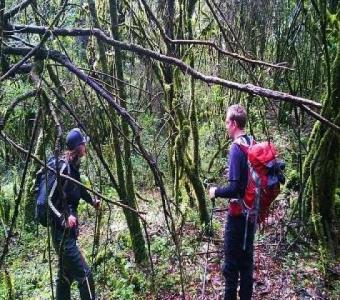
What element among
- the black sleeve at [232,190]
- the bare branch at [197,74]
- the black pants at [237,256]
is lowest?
the black pants at [237,256]

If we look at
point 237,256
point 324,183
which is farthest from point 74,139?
point 324,183

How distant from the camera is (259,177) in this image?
4074 millimetres

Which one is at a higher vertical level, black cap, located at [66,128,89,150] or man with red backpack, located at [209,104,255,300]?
black cap, located at [66,128,89,150]

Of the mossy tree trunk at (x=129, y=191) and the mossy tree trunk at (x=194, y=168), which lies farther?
the mossy tree trunk at (x=194, y=168)

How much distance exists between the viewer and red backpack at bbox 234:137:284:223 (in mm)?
3982

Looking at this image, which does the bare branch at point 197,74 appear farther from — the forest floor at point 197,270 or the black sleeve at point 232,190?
the forest floor at point 197,270

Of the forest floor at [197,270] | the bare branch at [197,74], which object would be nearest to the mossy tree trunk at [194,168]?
the forest floor at [197,270]

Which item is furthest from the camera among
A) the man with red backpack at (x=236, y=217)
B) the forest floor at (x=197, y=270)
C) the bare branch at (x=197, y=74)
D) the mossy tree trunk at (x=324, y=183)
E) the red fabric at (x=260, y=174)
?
the mossy tree trunk at (x=324, y=183)

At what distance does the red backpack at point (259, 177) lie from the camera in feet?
13.1

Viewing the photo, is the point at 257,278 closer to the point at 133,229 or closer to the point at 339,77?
the point at 133,229

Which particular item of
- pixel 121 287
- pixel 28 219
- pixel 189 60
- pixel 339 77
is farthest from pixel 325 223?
pixel 28 219

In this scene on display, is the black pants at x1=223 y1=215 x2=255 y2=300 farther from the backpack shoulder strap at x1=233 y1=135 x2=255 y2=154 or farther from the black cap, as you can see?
the black cap

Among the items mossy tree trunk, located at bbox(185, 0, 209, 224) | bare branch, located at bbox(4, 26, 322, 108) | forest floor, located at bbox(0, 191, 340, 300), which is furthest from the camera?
mossy tree trunk, located at bbox(185, 0, 209, 224)

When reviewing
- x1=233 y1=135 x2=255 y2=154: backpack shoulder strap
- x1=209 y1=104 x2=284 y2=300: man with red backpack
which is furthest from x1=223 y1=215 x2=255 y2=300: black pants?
x1=233 y1=135 x2=255 y2=154: backpack shoulder strap
